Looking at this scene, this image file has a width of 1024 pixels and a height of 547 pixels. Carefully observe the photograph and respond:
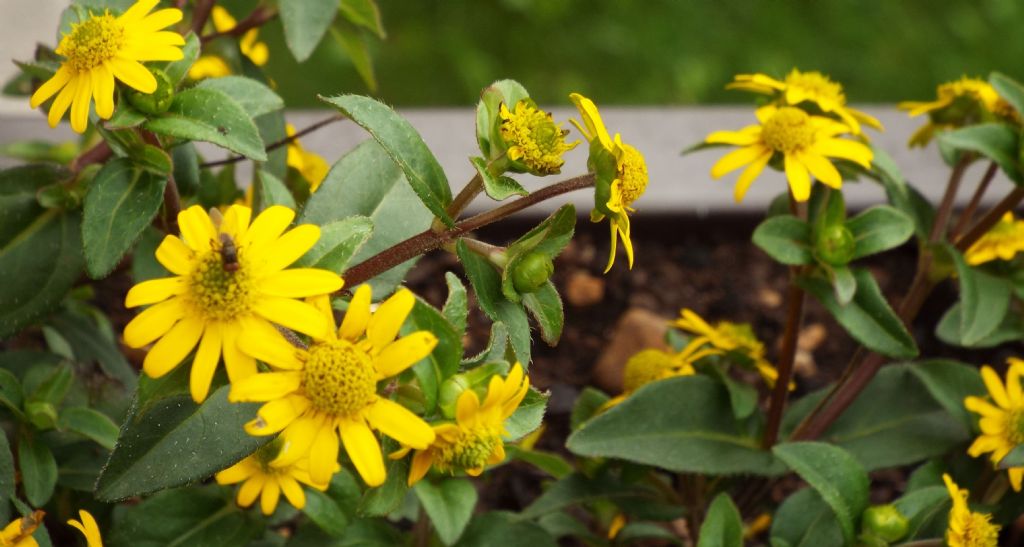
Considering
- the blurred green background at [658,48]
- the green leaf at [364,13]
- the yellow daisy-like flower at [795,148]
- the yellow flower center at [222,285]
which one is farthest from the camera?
the blurred green background at [658,48]

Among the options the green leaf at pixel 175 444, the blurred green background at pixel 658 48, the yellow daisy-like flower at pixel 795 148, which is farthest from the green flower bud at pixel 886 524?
the blurred green background at pixel 658 48

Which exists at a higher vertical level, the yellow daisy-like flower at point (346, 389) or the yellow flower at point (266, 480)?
the yellow daisy-like flower at point (346, 389)

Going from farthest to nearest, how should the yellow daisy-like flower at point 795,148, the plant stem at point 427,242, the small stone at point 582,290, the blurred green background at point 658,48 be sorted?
the blurred green background at point 658,48 < the small stone at point 582,290 < the yellow daisy-like flower at point 795,148 < the plant stem at point 427,242

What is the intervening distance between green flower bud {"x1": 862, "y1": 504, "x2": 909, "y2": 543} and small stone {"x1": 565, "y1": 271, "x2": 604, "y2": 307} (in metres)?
0.61

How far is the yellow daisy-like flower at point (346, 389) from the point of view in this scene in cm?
61

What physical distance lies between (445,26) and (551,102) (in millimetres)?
235

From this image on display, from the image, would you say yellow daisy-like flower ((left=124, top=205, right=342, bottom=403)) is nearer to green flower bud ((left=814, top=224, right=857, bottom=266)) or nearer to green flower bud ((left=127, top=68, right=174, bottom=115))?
green flower bud ((left=127, top=68, right=174, bottom=115))

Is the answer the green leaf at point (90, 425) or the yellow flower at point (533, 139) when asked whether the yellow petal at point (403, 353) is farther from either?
the green leaf at point (90, 425)

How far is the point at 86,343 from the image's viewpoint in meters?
1.07

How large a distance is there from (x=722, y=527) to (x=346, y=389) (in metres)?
0.39

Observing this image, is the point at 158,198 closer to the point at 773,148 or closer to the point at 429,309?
the point at 429,309

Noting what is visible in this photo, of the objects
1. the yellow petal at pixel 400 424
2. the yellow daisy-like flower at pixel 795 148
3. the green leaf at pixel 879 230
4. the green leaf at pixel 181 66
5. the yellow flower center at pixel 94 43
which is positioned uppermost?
the yellow flower center at pixel 94 43

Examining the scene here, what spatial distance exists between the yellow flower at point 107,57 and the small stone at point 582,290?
79cm

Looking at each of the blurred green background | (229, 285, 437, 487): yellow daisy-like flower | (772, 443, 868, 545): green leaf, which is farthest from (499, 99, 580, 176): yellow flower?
the blurred green background
